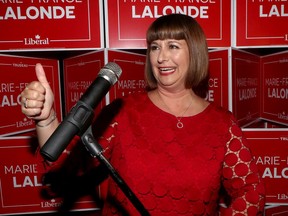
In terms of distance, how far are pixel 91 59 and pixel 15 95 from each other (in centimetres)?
41

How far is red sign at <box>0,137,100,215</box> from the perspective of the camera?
158 cm

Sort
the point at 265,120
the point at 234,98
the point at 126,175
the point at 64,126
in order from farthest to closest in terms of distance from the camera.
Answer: the point at 265,120 → the point at 234,98 → the point at 126,175 → the point at 64,126

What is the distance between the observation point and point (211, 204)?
1.18 meters

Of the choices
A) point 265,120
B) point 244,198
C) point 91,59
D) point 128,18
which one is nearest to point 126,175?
point 244,198

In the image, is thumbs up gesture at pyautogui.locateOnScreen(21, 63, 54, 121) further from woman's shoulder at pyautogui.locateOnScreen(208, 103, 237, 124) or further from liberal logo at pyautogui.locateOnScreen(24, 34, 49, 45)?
liberal logo at pyautogui.locateOnScreen(24, 34, 49, 45)

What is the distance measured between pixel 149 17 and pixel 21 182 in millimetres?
1060

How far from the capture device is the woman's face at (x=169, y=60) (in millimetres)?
1185

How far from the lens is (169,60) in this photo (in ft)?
3.89

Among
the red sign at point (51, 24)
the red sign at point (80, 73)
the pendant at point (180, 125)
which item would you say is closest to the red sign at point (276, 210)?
the pendant at point (180, 125)

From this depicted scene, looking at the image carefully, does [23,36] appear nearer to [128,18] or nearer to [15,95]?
[15,95]

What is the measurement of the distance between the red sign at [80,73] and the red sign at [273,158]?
839 mm

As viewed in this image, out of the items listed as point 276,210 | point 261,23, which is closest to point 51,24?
point 261,23

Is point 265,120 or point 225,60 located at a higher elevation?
point 225,60

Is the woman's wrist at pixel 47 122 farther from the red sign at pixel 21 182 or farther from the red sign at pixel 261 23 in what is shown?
the red sign at pixel 261 23
